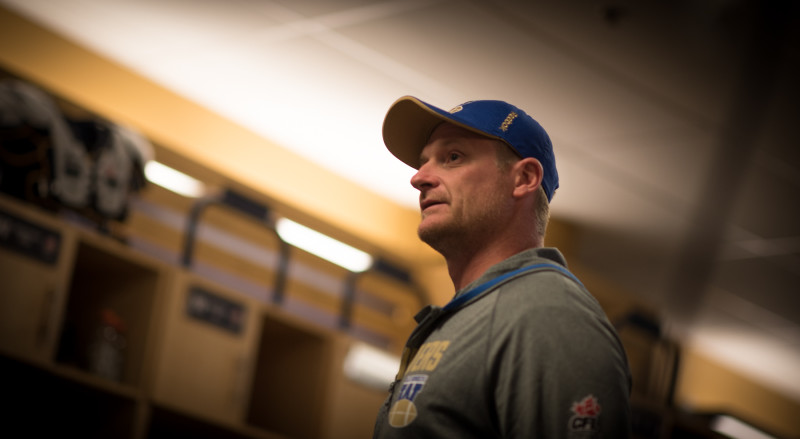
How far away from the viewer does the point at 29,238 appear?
10.9ft

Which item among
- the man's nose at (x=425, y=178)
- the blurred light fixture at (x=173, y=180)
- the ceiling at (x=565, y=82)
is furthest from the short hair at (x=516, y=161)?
the blurred light fixture at (x=173, y=180)

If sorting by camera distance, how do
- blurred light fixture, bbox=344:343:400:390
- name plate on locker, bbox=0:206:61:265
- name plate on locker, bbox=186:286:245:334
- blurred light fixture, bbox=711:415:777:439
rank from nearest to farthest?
1. name plate on locker, bbox=0:206:61:265
2. name plate on locker, bbox=186:286:245:334
3. blurred light fixture, bbox=344:343:400:390
4. blurred light fixture, bbox=711:415:777:439

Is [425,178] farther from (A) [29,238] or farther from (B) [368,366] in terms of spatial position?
(B) [368,366]

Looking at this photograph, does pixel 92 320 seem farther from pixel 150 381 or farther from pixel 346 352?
pixel 346 352

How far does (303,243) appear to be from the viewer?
4746 millimetres

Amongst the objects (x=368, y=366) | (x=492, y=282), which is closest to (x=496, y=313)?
(x=492, y=282)

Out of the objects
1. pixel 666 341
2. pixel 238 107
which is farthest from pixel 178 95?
pixel 666 341

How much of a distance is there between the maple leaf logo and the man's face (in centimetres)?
42

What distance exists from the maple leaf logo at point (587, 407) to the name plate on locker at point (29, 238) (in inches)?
99.2

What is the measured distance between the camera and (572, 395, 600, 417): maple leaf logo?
1234 mm

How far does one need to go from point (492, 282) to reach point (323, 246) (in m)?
3.35

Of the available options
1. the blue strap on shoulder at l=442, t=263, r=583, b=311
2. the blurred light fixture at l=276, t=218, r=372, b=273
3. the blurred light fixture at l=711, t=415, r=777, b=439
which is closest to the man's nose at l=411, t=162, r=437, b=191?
the blue strap on shoulder at l=442, t=263, r=583, b=311

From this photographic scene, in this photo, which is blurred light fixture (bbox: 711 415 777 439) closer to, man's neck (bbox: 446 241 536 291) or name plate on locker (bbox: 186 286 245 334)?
name plate on locker (bbox: 186 286 245 334)

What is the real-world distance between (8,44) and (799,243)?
3.66m
